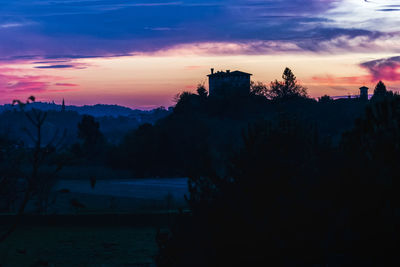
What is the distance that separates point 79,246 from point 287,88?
109 m

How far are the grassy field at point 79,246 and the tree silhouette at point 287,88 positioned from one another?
328 feet

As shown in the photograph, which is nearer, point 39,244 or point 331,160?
point 331,160

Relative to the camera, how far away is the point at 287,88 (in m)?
121

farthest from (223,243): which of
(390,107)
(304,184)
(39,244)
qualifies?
(39,244)

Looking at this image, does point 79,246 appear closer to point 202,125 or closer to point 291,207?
point 291,207

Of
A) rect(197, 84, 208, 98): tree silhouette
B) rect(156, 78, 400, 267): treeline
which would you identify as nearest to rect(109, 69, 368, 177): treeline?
rect(197, 84, 208, 98): tree silhouette

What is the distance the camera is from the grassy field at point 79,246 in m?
13.7

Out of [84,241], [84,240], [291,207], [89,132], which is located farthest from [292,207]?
[89,132]

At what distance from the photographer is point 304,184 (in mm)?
5207

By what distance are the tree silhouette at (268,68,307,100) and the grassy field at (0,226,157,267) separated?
100 meters

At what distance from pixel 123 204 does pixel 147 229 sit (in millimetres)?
18782

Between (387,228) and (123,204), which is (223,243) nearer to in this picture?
(387,228)

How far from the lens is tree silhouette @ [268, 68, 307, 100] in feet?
385

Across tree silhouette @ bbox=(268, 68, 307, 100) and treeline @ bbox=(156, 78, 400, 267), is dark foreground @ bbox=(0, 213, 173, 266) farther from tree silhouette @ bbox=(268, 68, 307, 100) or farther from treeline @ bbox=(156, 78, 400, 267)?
tree silhouette @ bbox=(268, 68, 307, 100)
